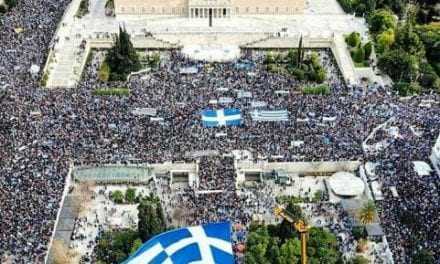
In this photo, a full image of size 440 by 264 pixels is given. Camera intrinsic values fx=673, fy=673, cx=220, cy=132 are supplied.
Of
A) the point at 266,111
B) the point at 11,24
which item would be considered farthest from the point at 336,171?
the point at 11,24

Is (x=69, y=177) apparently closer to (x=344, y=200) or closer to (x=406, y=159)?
(x=344, y=200)

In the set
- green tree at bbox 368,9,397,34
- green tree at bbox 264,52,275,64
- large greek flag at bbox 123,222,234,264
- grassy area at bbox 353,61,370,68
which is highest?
green tree at bbox 368,9,397,34

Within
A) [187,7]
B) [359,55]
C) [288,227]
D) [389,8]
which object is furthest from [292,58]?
[288,227]

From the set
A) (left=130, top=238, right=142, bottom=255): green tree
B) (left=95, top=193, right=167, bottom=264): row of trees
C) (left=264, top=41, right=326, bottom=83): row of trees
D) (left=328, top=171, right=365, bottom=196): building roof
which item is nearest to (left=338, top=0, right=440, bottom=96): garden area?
(left=264, top=41, right=326, bottom=83): row of trees

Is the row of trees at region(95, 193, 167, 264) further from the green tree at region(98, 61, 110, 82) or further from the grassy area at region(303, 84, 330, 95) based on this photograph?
the green tree at region(98, 61, 110, 82)

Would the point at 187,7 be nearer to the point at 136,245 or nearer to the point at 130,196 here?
the point at 130,196

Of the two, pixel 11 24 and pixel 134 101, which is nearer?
pixel 134 101

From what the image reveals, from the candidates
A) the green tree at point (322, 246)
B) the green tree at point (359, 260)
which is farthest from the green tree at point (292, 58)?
→ the green tree at point (359, 260)
